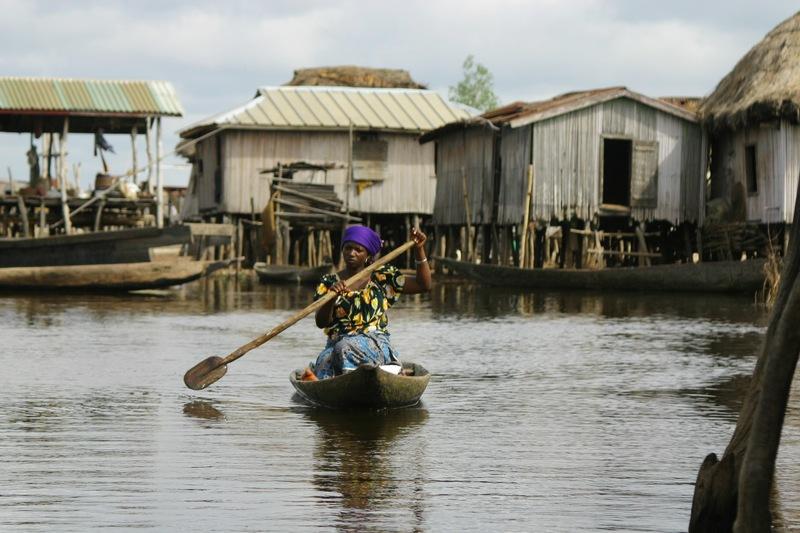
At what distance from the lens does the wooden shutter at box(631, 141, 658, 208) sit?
27.1m

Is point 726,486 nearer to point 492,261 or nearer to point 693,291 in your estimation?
point 693,291

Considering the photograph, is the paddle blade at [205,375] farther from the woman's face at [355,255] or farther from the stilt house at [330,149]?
the stilt house at [330,149]

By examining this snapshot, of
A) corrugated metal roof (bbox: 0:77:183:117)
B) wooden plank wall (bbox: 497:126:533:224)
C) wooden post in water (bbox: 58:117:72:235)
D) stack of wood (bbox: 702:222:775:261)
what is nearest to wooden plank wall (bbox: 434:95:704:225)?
wooden plank wall (bbox: 497:126:533:224)

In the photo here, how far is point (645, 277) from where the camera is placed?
980 inches

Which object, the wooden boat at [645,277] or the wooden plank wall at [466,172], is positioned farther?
the wooden plank wall at [466,172]

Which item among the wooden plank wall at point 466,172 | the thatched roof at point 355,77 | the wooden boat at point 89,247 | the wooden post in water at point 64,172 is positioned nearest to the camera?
the wooden boat at point 89,247

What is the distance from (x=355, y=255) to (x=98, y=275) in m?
15.3

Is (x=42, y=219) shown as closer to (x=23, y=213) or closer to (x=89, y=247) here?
(x=23, y=213)

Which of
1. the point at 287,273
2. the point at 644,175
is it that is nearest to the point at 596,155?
the point at 644,175

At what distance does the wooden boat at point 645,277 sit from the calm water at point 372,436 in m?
7.49

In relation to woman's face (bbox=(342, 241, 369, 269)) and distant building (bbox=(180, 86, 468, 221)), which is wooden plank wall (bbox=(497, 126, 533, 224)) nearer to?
distant building (bbox=(180, 86, 468, 221))

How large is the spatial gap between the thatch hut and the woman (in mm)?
16312

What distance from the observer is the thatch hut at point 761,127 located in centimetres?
2394

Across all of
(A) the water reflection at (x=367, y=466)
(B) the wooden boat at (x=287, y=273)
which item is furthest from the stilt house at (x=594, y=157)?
(A) the water reflection at (x=367, y=466)
